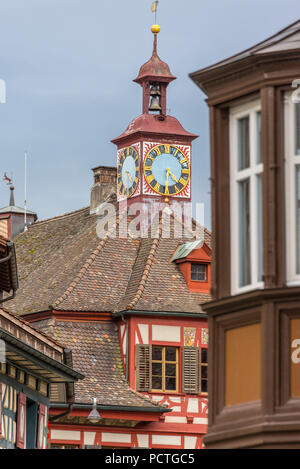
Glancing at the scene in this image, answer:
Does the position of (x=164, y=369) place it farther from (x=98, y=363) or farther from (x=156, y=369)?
(x=98, y=363)

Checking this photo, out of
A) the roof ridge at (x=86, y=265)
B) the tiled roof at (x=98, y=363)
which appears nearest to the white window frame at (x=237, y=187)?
the tiled roof at (x=98, y=363)

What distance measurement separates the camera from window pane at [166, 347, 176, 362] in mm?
48531

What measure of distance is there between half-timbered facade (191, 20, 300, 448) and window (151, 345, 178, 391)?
3100cm

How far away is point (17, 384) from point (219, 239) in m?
20.1

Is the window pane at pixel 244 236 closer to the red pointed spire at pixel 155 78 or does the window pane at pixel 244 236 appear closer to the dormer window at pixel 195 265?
the dormer window at pixel 195 265

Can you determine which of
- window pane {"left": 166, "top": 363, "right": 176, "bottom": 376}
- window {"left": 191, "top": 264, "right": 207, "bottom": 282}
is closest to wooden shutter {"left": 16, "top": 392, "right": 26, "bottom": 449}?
window pane {"left": 166, "top": 363, "right": 176, "bottom": 376}

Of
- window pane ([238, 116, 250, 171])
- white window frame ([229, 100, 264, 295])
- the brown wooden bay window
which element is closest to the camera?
white window frame ([229, 100, 264, 295])

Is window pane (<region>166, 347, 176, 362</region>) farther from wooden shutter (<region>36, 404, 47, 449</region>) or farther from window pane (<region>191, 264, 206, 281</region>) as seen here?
wooden shutter (<region>36, 404, 47, 449</region>)

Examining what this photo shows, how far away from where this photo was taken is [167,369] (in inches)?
1903

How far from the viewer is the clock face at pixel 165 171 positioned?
5506cm

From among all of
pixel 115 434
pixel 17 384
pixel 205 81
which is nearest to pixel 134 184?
pixel 115 434

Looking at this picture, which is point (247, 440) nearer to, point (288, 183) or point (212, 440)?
point (212, 440)

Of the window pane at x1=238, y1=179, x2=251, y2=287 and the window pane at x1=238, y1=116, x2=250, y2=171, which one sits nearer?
the window pane at x1=238, y1=179, x2=251, y2=287

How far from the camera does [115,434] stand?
4706 centimetres
